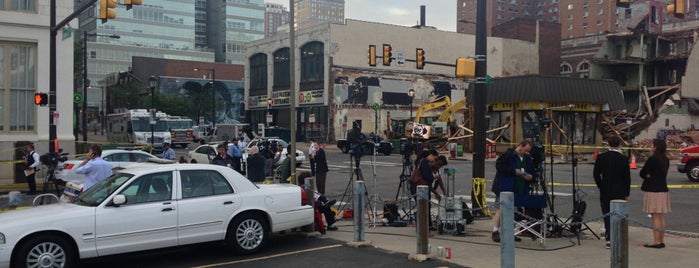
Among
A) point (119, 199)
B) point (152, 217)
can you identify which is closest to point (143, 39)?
point (152, 217)

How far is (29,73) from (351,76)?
3488cm

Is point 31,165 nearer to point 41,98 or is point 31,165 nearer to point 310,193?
point 41,98

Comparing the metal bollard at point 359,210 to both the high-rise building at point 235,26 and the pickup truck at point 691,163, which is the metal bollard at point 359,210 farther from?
the high-rise building at point 235,26

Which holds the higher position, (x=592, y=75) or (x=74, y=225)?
(x=592, y=75)

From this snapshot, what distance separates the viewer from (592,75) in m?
58.6

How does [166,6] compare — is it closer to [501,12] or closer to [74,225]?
[501,12]

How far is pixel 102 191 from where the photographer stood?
8492 millimetres

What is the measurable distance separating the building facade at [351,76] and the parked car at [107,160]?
29.6 metres

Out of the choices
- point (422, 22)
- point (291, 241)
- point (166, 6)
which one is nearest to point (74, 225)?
point (291, 241)

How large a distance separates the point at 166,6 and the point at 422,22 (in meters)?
82.5

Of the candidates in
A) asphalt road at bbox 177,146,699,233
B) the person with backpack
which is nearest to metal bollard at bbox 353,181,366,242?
asphalt road at bbox 177,146,699,233

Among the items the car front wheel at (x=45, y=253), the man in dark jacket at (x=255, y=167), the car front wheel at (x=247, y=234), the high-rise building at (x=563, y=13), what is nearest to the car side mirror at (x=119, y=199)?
the car front wheel at (x=45, y=253)

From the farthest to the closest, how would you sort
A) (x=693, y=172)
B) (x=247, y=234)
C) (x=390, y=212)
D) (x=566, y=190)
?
(x=693, y=172) → (x=566, y=190) → (x=390, y=212) → (x=247, y=234)

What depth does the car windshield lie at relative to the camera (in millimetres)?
8258
